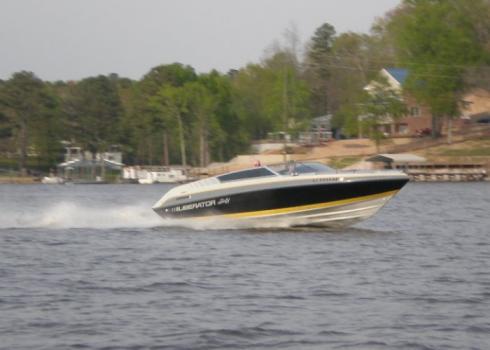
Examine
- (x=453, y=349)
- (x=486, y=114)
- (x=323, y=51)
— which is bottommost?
(x=453, y=349)

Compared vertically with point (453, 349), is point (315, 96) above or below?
above

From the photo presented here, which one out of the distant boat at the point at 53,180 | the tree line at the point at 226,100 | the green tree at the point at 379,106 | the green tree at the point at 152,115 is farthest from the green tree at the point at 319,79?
the distant boat at the point at 53,180

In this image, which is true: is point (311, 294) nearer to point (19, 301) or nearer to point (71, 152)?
point (19, 301)

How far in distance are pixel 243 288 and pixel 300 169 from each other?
28.9 ft

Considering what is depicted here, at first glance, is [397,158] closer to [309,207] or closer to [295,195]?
[309,207]

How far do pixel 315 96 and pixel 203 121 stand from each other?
103ft

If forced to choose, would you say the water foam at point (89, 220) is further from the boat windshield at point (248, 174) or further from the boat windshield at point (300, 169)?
the boat windshield at point (300, 169)

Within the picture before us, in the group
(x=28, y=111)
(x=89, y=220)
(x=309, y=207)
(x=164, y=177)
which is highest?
(x=28, y=111)

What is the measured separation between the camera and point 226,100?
353 ft

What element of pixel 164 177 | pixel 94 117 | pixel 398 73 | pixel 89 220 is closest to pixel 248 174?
pixel 89 220

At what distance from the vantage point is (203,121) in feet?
335

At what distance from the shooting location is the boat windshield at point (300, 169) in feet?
90.6

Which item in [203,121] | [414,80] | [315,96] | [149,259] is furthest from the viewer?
[315,96]

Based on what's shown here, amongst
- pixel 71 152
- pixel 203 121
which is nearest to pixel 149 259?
pixel 203 121
